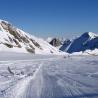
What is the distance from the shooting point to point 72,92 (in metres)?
15.3

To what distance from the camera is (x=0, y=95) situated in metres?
14.0

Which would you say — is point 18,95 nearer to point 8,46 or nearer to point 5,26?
point 8,46

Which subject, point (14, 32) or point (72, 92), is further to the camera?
point (14, 32)

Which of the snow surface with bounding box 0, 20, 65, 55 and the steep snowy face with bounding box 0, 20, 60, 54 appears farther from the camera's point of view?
the snow surface with bounding box 0, 20, 65, 55

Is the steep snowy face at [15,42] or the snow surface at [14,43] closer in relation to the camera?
the steep snowy face at [15,42]

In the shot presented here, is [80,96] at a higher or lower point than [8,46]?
lower

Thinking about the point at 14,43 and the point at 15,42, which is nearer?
the point at 14,43

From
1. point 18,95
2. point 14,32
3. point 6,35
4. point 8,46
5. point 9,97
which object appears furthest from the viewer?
point 14,32

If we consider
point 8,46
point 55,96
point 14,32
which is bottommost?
point 55,96

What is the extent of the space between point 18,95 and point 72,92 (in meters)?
2.82

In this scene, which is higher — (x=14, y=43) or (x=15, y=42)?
(x=15, y=42)

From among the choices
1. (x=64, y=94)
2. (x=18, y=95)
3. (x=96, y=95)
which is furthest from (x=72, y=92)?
(x=18, y=95)

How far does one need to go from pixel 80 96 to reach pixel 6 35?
4645 inches

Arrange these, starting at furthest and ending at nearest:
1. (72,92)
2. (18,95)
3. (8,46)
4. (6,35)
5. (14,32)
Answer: (14,32)
(6,35)
(8,46)
(72,92)
(18,95)
